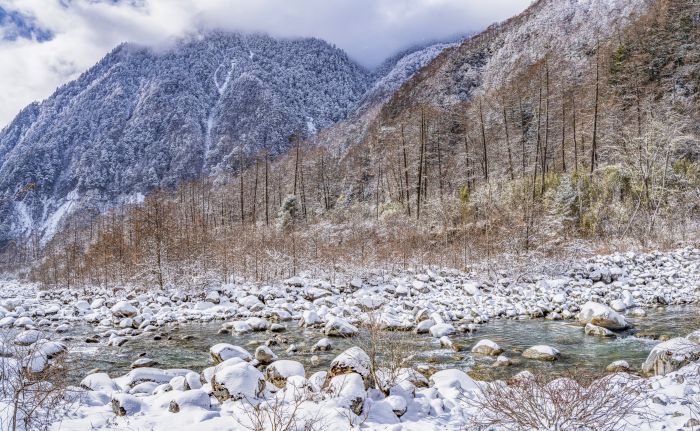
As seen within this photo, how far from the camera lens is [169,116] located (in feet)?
416

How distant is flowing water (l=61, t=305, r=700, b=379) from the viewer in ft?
33.1

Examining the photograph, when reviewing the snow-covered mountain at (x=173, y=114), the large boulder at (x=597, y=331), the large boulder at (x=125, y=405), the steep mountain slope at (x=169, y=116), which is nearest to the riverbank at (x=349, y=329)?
the large boulder at (x=125, y=405)

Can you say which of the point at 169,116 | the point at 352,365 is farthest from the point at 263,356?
the point at 169,116

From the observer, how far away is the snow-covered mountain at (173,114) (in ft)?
378

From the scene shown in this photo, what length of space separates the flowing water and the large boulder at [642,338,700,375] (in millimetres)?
919

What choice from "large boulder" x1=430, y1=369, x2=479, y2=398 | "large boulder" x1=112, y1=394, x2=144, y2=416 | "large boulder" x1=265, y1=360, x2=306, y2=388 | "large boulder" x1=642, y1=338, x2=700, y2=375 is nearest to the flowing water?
"large boulder" x1=642, y1=338, x2=700, y2=375

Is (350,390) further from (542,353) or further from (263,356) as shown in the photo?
(542,353)

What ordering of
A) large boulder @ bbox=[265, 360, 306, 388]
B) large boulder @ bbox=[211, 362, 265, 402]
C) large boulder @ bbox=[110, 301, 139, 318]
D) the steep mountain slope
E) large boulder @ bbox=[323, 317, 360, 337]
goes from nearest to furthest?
large boulder @ bbox=[211, 362, 265, 402] → large boulder @ bbox=[265, 360, 306, 388] → large boulder @ bbox=[323, 317, 360, 337] → large boulder @ bbox=[110, 301, 139, 318] → the steep mountain slope

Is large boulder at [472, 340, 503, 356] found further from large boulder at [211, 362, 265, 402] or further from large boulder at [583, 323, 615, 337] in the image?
large boulder at [211, 362, 265, 402]

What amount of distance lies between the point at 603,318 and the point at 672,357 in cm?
531

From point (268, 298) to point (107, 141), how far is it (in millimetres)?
129691

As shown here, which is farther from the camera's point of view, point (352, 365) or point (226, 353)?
point (226, 353)

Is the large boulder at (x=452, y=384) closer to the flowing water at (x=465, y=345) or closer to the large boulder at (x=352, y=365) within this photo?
the flowing water at (x=465, y=345)

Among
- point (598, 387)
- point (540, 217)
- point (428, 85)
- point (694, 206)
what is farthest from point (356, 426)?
point (428, 85)
